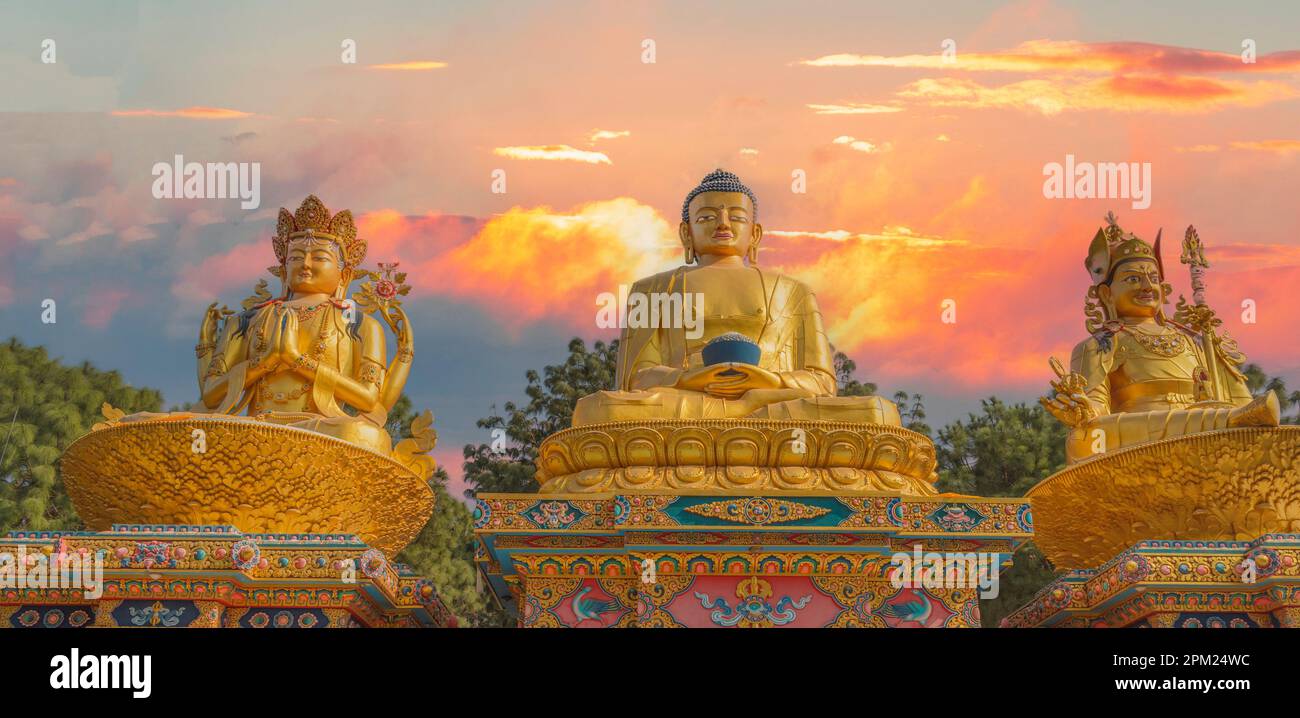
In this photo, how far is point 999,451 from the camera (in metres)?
17.5

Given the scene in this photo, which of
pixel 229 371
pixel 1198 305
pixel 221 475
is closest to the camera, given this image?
pixel 221 475

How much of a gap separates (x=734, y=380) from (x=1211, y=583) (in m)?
2.87

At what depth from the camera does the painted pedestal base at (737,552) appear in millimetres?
7129

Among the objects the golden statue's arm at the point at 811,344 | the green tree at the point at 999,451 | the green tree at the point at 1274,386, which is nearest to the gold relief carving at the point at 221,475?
the golden statue's arm at the point at 811,344

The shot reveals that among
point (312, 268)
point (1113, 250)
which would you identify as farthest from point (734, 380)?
point (1113, 250)

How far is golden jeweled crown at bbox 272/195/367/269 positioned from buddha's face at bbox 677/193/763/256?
2394 millimetres

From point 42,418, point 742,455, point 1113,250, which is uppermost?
point 1113,250

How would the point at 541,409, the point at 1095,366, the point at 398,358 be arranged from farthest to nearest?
1. the point at 541,409
2. the point at 1095,366
3. the point at 398,358

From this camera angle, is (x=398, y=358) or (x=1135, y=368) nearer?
(x=398, y=358)

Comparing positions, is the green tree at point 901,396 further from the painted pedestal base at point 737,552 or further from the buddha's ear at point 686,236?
the painted pedestal base at point 737,552

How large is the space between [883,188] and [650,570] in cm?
1006

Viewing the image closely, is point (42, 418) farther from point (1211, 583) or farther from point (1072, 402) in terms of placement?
point (1211, 583)

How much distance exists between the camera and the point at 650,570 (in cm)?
715
